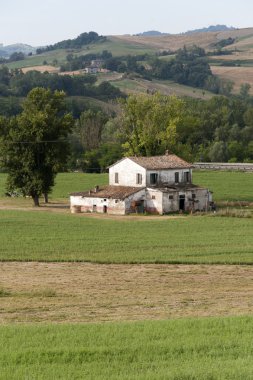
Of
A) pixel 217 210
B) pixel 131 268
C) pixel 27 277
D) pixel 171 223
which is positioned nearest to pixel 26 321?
pixel 27 277

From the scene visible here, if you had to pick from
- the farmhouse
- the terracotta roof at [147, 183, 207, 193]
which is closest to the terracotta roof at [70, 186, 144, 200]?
the farmhouse

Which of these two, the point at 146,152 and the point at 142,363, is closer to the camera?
the point at 142,363

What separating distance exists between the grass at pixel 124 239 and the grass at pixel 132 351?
63.9ft

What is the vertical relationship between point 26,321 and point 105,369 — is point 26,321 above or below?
below

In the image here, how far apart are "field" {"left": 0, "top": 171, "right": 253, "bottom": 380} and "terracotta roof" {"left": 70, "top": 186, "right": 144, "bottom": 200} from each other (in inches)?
123

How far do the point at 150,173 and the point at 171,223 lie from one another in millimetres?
10964

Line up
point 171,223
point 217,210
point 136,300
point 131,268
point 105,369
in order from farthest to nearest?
point 217,210
point 171,223
point 131,268
point 136,300
point 105,369

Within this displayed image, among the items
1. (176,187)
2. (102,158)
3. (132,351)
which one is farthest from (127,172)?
(132,351)

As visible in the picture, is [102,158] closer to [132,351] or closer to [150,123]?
[150,123]

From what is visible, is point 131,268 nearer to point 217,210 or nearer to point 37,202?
point 217,210

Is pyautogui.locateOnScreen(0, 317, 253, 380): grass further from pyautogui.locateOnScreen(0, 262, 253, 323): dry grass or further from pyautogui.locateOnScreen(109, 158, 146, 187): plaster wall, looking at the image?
pyautogui.locateOnScreen(109, 158, 146, 187): plaster wall

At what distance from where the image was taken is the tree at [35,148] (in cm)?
7275

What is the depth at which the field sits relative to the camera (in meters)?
17.4

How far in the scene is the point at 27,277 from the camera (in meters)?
35.5
